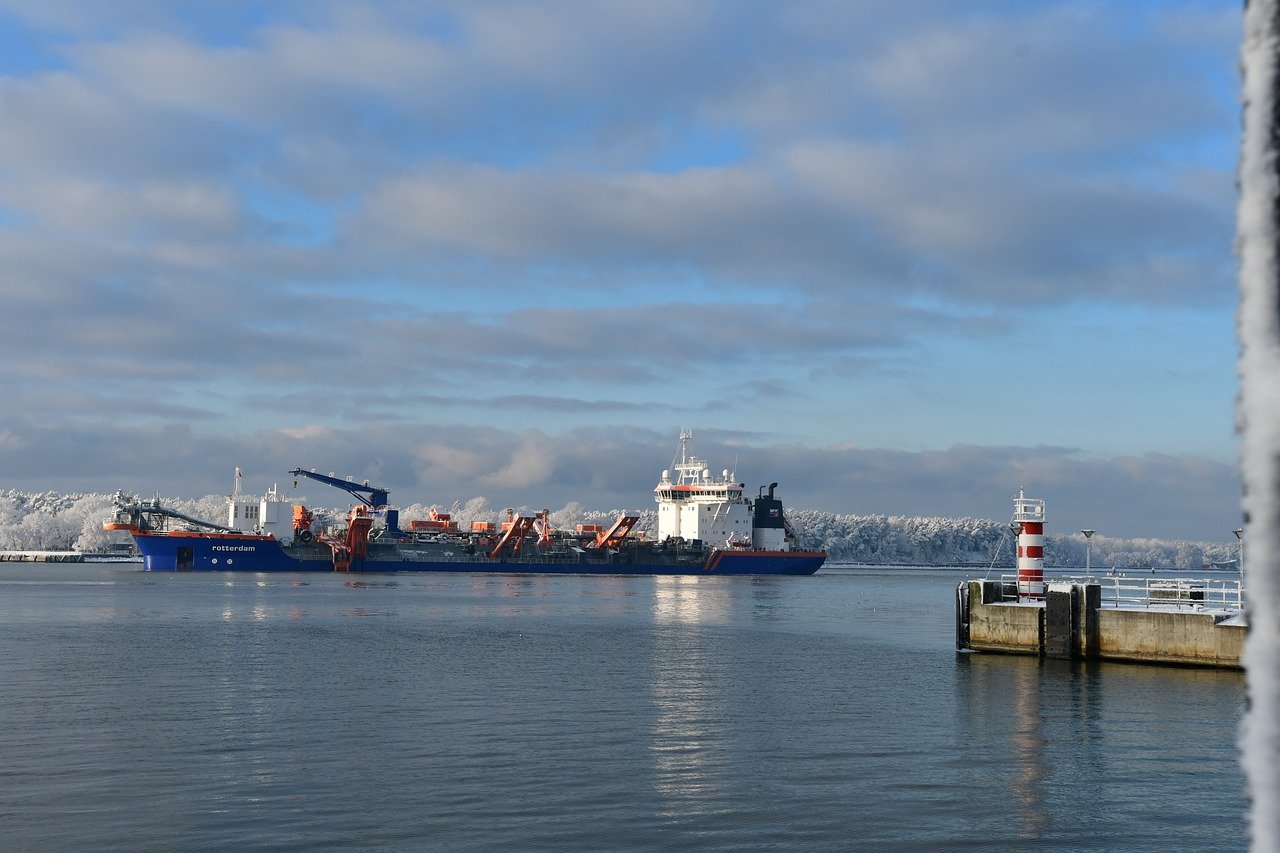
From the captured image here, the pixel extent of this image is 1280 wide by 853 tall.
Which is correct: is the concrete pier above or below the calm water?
above

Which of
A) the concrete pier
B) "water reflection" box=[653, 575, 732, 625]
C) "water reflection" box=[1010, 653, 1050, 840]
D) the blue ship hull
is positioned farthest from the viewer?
the blue ship hull

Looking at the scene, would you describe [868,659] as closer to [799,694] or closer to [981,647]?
[981,647]

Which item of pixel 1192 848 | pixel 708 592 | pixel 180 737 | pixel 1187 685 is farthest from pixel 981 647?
pixel 708 592

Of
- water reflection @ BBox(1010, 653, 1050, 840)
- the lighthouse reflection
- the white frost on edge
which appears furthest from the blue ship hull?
the white frost on edge

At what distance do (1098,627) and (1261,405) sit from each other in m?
29.3

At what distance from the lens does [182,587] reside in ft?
244

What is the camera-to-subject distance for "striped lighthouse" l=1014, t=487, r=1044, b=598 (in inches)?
1210

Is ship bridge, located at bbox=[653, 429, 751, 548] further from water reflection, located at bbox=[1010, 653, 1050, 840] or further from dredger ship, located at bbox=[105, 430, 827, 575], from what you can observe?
water reflection, located at bbox=[1010, 653, 1050, 840]

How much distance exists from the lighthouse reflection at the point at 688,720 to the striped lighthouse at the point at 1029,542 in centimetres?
845

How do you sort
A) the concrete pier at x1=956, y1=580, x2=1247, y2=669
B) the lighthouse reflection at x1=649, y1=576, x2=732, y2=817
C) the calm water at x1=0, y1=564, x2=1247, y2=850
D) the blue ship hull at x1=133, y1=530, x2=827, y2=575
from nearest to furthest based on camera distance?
the calm water at x1=0, y1=564, x2=1247, y2=850
the lighthouse reflection at x1=649, y1=576, x2=732, y2=817
the concrete pier at x1=956, y1=580, x2=1247, y2=669
the blue ship hull at x1=133, y1=530, x2=827, y2=575

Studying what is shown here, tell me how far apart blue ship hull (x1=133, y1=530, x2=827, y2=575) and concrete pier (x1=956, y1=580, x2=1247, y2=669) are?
74.8 metres

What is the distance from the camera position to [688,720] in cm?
2195

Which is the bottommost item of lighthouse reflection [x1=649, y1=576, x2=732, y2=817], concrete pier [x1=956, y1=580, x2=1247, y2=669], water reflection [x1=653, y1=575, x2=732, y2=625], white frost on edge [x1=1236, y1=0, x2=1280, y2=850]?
water reflection [x1=653, y1=575, x2=732, y2=625]

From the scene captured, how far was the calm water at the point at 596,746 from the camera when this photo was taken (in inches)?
548
